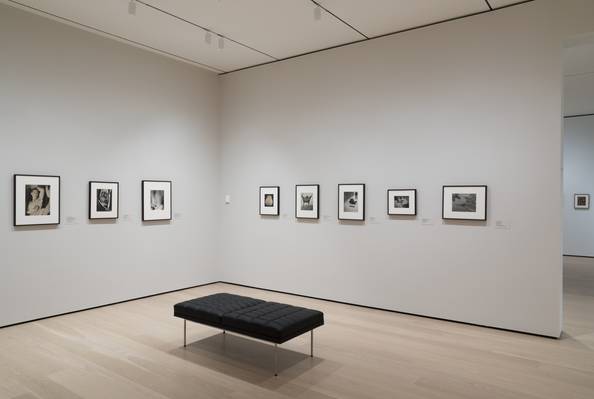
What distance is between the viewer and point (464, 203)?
608 cm

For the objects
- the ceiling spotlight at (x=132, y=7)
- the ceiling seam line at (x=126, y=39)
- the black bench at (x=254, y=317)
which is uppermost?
the ceiling seam line at (x=126, y=39)

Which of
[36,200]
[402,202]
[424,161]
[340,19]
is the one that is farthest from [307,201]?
[36,200]

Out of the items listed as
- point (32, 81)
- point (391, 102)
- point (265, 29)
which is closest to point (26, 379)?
point (32, 81)

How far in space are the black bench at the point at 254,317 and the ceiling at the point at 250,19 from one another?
12.9 ft

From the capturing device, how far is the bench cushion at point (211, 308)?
15.7ft

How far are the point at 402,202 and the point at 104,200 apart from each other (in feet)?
15.8

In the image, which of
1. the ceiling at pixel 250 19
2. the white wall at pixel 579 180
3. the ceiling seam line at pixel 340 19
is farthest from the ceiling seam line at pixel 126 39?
the white wall at pixel 579 180

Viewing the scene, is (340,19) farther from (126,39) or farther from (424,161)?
(126,39)

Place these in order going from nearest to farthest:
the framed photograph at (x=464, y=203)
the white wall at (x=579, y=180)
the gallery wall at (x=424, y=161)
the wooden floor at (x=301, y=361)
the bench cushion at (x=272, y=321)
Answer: the wooden floor at (x=301, y=361)
the bench cushion at (x=272, y=321)
the gallery wall at (x=424, y=161)
the framed photograph at (x=464, y=203)
the white wall at (x=579, y=180)

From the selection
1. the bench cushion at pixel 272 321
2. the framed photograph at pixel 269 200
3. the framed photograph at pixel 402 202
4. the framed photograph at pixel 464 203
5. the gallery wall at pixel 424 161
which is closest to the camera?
the bench cushion at pixel 272 321

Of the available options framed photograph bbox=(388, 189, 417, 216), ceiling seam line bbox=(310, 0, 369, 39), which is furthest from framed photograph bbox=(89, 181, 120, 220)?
framed photograph bbox=(388, 189, 417, 216)

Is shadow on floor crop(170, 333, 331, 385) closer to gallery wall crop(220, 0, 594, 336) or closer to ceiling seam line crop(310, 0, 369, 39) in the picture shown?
gallery wall crop(220, 0, 594, 336)

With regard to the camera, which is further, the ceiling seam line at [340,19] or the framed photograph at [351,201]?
the framed photograph at [351,201]

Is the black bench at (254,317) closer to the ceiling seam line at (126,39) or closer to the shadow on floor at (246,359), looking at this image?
the shadow on floor at (246,359)
